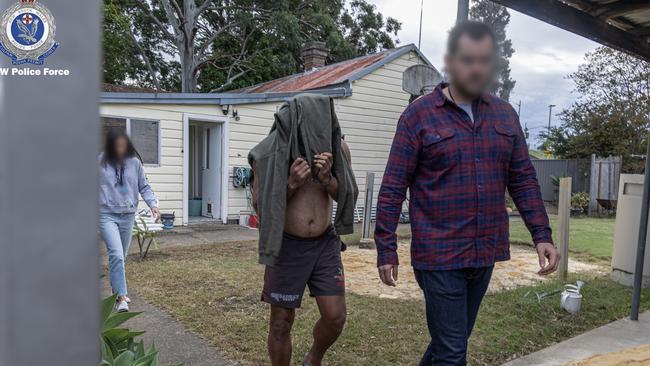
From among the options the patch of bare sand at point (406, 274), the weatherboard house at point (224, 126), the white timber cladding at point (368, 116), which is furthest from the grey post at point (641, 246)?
the white timber cladding at point (368, 116)

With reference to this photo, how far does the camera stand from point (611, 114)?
58.1ft

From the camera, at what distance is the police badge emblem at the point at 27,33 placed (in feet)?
1.93

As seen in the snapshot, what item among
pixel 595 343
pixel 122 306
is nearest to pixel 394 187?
pixel 595 343

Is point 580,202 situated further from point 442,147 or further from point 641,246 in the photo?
point 442,147

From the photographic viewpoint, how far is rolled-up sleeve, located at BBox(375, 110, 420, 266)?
2395 mm

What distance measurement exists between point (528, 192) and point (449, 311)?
769 mm

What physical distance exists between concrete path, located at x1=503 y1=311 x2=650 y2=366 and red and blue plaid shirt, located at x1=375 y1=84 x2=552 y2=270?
1463 mm

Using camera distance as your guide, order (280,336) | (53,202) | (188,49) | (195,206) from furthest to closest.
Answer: (188,49), (195,206), (280,336), (53,202)

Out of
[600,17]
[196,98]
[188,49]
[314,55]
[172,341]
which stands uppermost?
[188,49]

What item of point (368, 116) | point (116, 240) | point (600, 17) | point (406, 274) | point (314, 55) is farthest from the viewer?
point (314, 55)

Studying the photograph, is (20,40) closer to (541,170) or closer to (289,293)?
(289,293)

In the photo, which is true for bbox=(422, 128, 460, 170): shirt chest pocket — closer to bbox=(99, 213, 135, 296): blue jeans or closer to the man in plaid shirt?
the man in plaid shirt

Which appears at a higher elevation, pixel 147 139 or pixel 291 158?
pixel 147 139

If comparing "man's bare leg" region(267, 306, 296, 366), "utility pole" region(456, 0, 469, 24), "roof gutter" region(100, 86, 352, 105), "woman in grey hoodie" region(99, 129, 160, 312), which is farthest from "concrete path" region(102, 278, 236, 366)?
"roof gutter" region(100, 86, 352, 105)
